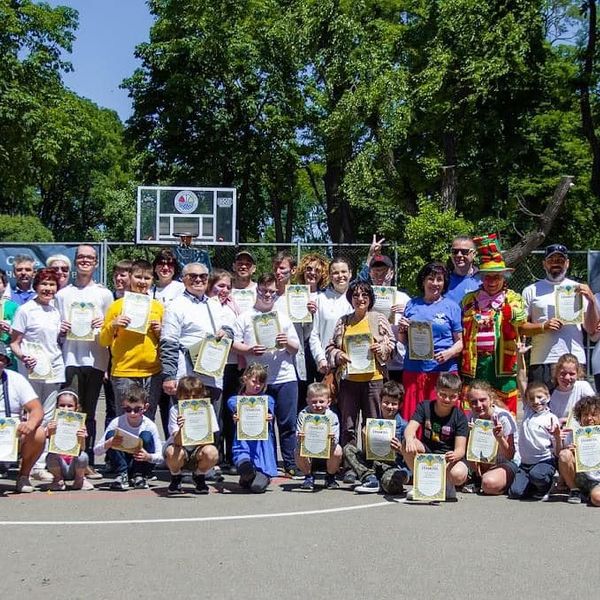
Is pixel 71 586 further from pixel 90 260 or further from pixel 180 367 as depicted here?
pixel 90 260

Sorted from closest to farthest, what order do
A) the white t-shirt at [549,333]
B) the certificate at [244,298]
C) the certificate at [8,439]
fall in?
the certificate at [8,439], the white t-shirt at [549,333], the certificate at [244,298]

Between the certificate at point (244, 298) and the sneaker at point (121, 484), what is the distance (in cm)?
196

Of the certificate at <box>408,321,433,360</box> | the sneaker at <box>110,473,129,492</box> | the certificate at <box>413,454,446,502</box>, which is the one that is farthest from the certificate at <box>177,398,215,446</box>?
the certificate at <box>408,321,433,360</box>

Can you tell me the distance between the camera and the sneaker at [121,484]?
311 inches

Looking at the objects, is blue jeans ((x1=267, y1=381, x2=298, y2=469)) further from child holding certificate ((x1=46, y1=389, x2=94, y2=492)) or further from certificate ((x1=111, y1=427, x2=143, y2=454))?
child holding certificate ((x1=46, y1=389, x2=94, y2=492))

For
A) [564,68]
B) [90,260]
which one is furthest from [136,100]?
[90,260]

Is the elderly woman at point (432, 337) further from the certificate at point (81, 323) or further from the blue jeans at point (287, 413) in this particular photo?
the certificate at point (81, 323)

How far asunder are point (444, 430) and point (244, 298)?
2.43 meters

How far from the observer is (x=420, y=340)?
26.9 ft

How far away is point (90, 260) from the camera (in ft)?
28.4

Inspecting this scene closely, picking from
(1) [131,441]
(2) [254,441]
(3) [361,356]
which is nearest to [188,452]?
(1) [131,441]

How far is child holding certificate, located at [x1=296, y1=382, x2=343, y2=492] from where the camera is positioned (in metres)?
7.84

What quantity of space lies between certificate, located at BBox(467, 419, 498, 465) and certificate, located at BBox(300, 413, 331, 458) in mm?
1143

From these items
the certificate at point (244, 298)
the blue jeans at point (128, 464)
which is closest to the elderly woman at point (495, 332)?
the certificate at point (244, 298)
